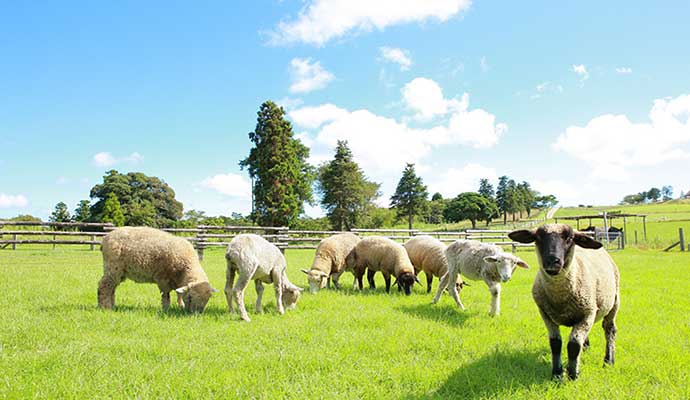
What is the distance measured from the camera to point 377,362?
461 centimetres

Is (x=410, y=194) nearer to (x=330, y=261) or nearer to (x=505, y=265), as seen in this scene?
(x=330, y=261)

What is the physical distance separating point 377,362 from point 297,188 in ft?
123

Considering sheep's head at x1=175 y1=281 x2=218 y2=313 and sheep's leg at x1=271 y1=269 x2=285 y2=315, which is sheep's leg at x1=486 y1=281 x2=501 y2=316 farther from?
sheep's head at x1=175 y1=281 x2=218 y2=313

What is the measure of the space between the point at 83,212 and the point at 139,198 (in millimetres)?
7870

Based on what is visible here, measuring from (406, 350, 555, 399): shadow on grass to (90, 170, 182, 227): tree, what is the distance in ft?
173

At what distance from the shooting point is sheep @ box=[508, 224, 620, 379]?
384cm

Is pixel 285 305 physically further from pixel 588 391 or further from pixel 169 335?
pixel 588 391

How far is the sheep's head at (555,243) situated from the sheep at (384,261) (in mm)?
5793

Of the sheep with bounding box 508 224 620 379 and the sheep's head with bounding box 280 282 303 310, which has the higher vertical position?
the sheep with bounding box 508 224 620 379

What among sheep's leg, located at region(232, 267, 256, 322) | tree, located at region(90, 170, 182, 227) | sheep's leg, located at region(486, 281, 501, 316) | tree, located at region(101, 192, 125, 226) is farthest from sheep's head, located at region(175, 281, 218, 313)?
tree, located at region(90, 170, 182, 227)

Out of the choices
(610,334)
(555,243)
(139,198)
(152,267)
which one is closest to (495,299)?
(610,334)

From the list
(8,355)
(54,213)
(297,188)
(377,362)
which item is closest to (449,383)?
(377,362)

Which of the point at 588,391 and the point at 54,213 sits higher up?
the point at 54,213

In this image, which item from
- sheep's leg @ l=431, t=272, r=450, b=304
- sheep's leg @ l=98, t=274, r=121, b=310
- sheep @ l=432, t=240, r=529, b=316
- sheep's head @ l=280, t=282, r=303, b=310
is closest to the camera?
sheep @ l=432, t=240, r=529, b=316
